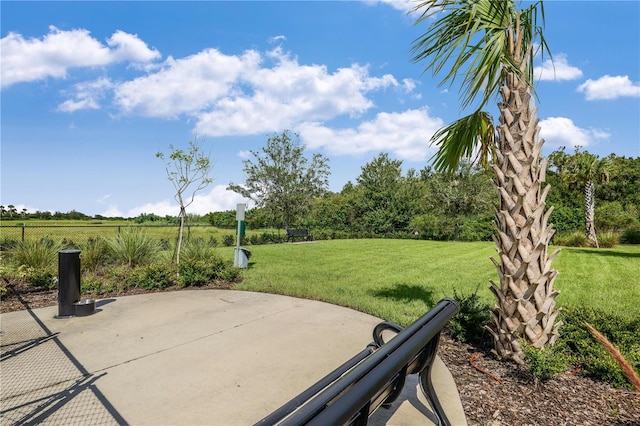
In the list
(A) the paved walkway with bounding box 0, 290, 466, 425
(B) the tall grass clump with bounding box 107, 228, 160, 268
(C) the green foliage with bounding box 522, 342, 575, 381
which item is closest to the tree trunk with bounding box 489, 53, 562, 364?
(C) the green foliage with bounding box 522, 342, 575, 381

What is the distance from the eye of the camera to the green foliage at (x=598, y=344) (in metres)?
2.98

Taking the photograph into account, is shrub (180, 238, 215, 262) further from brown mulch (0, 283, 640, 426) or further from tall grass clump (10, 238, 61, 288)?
brown mulch (0, 283, 640, 426)

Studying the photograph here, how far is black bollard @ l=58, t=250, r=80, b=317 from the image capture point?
4922 mm

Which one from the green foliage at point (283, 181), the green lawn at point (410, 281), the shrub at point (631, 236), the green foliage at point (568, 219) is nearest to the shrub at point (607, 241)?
the green foliage at point (568, 219)

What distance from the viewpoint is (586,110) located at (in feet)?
25.3

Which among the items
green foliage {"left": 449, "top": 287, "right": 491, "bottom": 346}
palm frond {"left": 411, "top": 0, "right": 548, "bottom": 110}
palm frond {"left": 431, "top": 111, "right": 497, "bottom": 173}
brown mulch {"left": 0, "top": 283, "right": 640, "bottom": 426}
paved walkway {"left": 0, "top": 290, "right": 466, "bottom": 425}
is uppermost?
palm frond {"left": 411, "top": 0, "right": 548, "bottom": 110}

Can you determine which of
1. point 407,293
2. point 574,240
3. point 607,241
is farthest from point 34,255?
point 607,241

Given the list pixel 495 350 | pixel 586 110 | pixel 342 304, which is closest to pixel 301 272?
pixel 342 304

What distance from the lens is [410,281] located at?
8508 millimetres

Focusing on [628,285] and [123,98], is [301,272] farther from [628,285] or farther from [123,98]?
[628,285]

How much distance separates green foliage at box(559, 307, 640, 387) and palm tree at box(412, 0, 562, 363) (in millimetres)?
407

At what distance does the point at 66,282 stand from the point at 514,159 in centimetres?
628

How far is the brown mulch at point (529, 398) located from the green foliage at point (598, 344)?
0.40 ft

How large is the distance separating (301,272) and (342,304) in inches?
153
